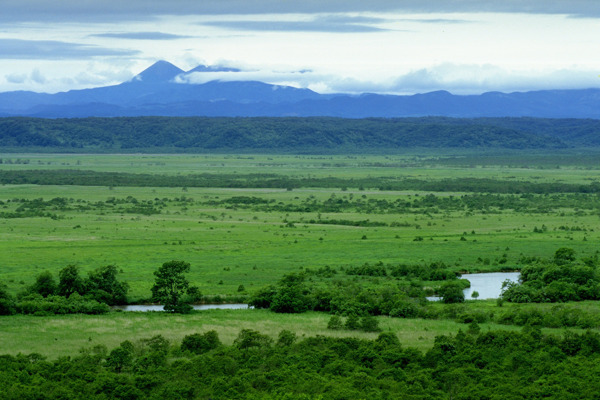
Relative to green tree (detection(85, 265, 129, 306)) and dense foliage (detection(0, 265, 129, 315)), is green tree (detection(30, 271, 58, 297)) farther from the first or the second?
green tree (detection(85, 265, 129, 306))

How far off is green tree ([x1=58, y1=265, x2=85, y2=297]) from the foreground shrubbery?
11.6m

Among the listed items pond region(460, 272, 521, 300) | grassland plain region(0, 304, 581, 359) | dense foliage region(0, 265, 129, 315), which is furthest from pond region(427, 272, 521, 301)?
dense foliage region(0, 265, 129, 315)

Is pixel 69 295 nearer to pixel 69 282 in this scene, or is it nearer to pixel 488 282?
pixel 69 282

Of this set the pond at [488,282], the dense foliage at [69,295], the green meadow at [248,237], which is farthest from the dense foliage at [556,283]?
the dense foliage at [69,295]

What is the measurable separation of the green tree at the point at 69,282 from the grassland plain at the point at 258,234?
335 cm

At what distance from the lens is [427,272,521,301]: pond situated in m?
55.7

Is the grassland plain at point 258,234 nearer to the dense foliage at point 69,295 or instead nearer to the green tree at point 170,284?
the dense foliage at point 69,295

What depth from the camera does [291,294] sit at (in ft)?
162

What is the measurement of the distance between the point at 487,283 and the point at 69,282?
26487mm

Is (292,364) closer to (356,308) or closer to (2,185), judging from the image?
(356,308)

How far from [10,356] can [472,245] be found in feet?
147

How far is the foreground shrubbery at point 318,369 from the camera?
3266 cm

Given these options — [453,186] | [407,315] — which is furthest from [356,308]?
[453,186]

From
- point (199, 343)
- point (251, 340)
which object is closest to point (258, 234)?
point (199, 343)
